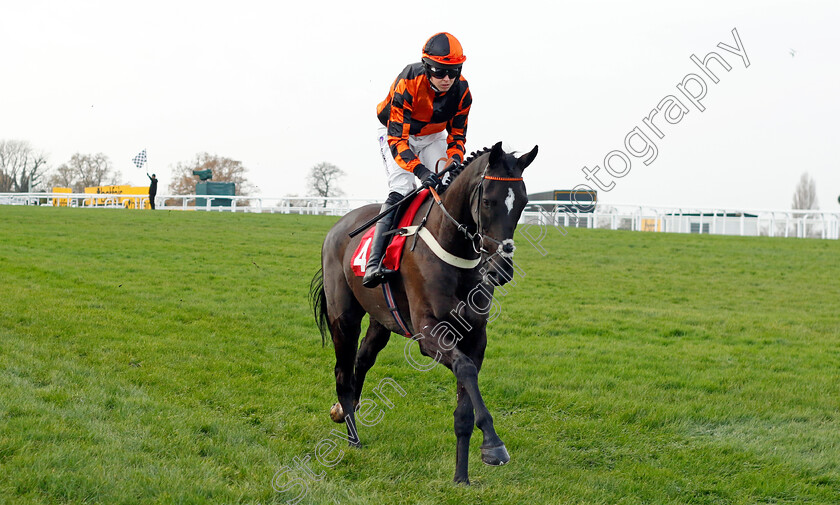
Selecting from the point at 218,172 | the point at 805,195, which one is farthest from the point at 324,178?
the point at 805,195

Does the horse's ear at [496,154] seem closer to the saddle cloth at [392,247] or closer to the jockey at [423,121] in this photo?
the jockey at [423,121]

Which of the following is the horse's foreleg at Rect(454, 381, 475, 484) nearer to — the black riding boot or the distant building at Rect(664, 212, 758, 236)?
the black riding boot

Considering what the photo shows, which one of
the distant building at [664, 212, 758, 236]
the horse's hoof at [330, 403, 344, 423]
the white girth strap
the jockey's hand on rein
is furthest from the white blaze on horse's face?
the distant building at [664, 212, 758, 236]

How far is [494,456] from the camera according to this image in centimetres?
430

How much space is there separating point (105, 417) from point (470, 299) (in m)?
3.14

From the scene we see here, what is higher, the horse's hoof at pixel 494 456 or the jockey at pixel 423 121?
the jockey at pixel 423 121

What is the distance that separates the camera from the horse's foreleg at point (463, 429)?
4.77 metres

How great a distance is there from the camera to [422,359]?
8828 mm

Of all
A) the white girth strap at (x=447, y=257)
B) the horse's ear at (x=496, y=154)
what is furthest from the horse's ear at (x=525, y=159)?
the white girth strap at (x=447, y=257)

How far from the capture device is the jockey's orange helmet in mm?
5293

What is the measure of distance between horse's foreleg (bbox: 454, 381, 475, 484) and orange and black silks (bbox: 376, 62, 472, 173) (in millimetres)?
1776

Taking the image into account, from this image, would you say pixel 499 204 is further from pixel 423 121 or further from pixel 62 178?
pixel 62 178

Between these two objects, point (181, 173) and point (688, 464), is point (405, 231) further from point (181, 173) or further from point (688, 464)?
point (181, 173)

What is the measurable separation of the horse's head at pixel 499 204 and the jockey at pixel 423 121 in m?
0.78
